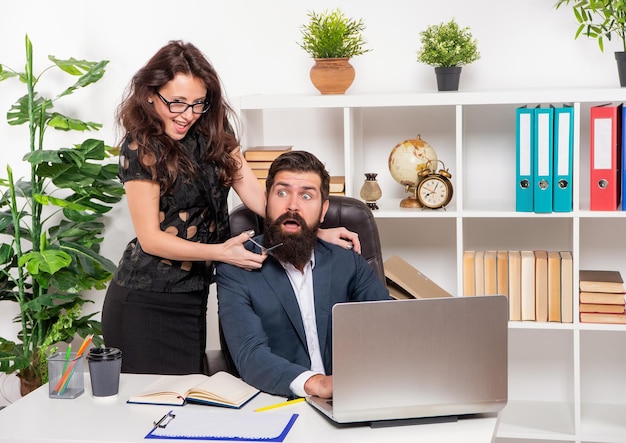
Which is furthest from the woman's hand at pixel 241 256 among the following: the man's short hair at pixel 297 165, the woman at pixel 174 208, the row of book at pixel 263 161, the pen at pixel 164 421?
the row of book at pixel 263 161

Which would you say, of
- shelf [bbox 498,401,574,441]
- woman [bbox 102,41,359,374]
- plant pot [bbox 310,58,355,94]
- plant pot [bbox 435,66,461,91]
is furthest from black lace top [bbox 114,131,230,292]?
shelf [bbox 498,401,574,441]

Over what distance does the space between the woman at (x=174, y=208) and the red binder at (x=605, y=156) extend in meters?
1.13

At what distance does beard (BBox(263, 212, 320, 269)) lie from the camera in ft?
7.91

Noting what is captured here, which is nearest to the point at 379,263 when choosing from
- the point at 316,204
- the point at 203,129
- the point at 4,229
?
the point at 316,204

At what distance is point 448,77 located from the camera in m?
3.32

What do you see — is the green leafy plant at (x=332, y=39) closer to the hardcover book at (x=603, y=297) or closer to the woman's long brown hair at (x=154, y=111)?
the woman's long brown hair at (x=154, y=111)

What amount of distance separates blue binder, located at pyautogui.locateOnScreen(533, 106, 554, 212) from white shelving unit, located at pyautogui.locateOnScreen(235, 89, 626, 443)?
200mm

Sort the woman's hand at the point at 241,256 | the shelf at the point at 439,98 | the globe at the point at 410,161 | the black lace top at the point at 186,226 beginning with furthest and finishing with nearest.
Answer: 1. the globe at the point at 410,161
2. the shelf at the point at 439,98
3. the black lace top at the point at 186,226
4. the woman's hand at the point at 241,256

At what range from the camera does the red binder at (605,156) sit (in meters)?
3.15

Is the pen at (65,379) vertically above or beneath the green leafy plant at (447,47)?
beneath

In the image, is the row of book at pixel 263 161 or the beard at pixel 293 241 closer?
the beard at pixel 293 241

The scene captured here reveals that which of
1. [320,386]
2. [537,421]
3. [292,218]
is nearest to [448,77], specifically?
[292,218]

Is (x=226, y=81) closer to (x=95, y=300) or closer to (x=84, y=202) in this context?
(x=84, y=202)

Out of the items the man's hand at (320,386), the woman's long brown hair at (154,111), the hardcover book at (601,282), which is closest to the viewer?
the man's hand at (320,386)
